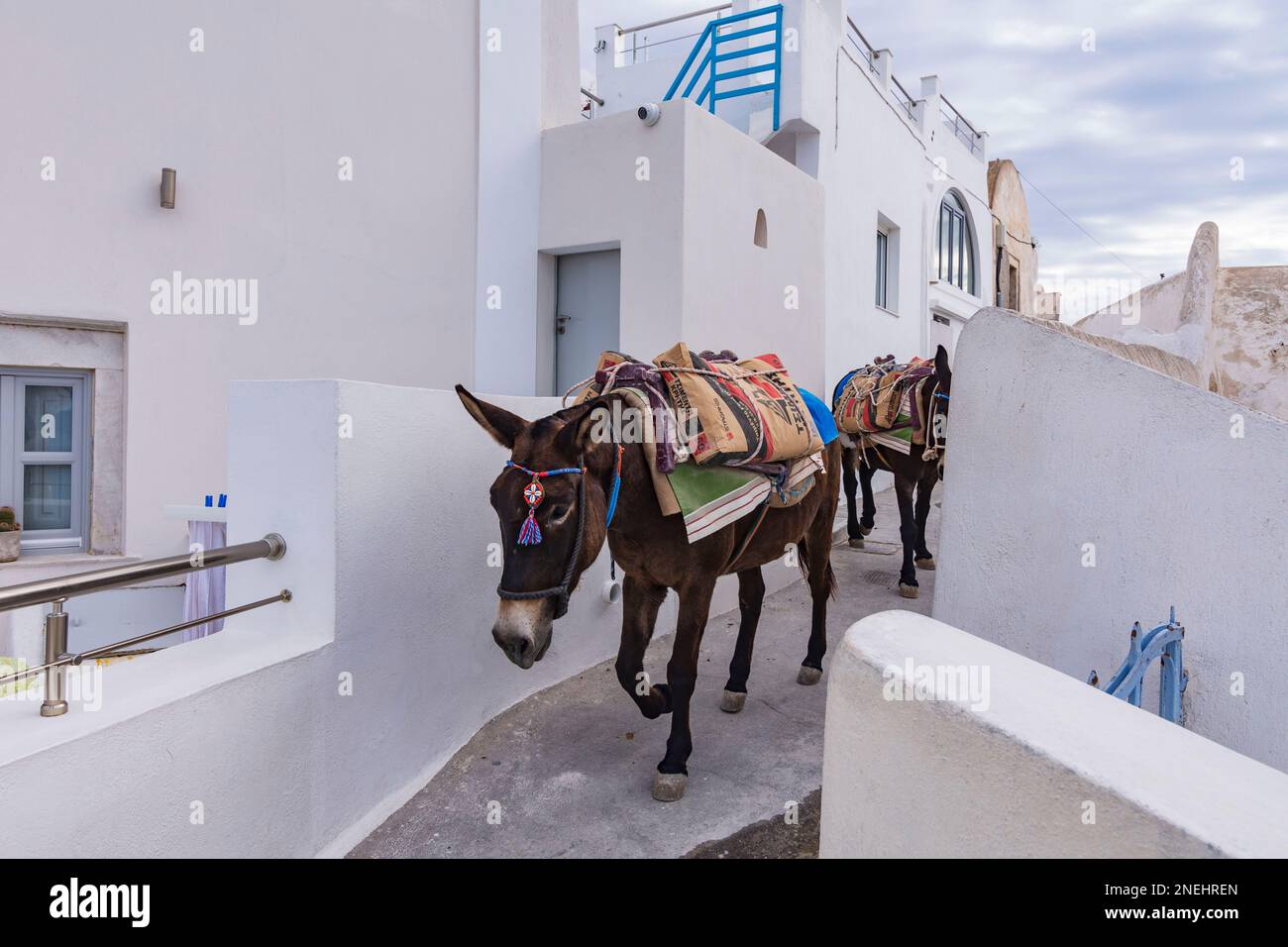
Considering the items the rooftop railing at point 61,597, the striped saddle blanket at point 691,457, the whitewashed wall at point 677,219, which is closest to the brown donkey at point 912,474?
the whitewashed wall at point 677,219

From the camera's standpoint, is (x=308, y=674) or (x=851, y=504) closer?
(x=308, y=674)

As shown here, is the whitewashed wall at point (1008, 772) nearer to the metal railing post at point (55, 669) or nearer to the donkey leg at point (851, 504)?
the metal railing post at point (55, 669)

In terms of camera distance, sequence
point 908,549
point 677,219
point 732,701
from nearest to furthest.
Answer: point 732,701
point 677,219
point 908,549

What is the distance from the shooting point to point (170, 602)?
5.34m

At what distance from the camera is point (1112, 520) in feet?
12.0

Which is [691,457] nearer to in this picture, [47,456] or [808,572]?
[808,572]

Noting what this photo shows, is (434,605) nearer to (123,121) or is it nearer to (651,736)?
(651,736)

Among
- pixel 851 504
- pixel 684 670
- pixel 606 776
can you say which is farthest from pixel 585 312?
pixel 606 776

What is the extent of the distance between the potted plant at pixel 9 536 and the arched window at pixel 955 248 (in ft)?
50.2

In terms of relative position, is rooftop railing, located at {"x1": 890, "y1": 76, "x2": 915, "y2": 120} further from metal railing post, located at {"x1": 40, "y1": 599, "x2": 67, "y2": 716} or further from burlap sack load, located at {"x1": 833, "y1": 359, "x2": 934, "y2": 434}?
metal railing post, located at {"x1": 40, "y1": 599, "x2": 67, "y2": 716}

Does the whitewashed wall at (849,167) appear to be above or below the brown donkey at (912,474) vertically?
above

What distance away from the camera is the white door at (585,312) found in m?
7.09

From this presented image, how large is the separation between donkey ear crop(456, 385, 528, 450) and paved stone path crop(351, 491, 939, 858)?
1558 mm

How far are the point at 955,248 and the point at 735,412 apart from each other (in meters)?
15.5
